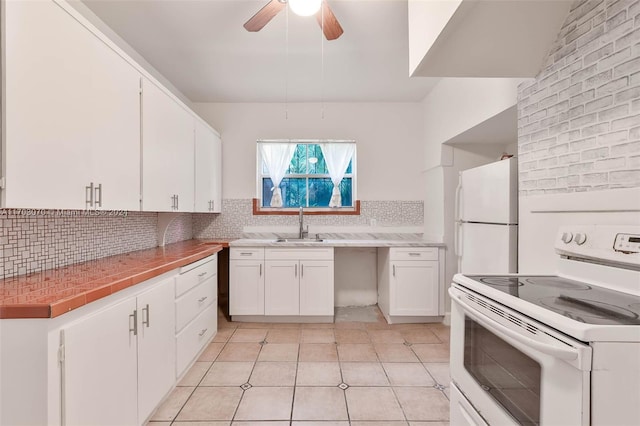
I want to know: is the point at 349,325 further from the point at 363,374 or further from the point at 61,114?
the point at 61,114

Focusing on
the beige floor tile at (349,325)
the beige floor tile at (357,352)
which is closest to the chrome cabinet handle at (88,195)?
the beige floor tile at (357,352)

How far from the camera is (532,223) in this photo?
1.84 m

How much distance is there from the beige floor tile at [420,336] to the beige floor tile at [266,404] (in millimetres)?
1379

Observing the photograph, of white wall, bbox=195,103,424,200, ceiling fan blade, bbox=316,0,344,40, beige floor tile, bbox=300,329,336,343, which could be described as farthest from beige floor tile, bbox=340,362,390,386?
ceiling fan blade, bbox=316,0,344,40

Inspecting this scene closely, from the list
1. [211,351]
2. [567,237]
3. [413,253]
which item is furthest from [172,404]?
[413,253]

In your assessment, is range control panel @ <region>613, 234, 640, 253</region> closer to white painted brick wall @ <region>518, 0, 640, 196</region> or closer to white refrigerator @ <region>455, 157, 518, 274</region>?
white painted brick wall @ <region>518, 0, 640, 196</region>

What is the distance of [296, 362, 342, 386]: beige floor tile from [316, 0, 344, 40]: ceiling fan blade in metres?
2.43

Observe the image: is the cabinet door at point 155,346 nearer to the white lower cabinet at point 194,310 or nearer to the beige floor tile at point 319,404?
the white lower cabinet at point 194,310

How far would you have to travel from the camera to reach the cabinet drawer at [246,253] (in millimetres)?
3494

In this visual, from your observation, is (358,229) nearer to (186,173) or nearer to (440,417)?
(186,173)

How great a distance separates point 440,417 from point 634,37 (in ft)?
6.74

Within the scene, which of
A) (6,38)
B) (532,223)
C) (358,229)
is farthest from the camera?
(358,229)

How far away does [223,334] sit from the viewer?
3227 mm

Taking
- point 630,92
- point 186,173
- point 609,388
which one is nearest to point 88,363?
point 609,388
